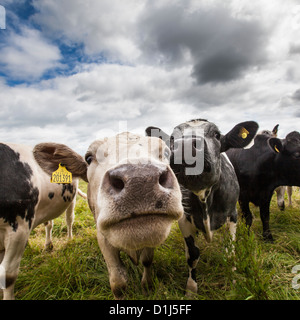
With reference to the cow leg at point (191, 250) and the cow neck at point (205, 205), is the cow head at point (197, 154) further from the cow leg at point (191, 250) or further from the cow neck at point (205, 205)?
the cow leg at point (191, 250)

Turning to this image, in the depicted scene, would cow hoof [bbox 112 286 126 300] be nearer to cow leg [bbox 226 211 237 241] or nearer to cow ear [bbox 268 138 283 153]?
cow leg [bbox 226 211 237 241]

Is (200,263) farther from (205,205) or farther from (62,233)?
(62,233)

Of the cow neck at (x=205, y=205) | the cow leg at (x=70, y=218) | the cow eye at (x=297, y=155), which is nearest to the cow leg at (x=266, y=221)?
the cow eye at (x=297, y=155)

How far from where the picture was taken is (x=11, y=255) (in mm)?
2680

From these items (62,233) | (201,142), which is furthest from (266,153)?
(62,233)

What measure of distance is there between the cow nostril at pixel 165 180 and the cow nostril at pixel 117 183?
0.26m

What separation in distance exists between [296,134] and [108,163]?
180 inches

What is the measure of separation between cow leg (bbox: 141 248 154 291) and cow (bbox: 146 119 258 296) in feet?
1.69

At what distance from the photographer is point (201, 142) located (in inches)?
92.9

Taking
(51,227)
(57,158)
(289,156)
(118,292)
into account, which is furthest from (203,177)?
(51,227)

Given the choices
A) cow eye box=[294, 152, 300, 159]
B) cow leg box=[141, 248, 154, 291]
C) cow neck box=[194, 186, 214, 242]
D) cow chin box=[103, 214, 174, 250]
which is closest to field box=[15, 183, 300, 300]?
cow leg box=[141, 248, 154, 291]

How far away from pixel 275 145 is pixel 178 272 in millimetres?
3188

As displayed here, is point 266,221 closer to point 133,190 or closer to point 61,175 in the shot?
point 61,175

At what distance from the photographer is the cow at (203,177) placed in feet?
7.63
